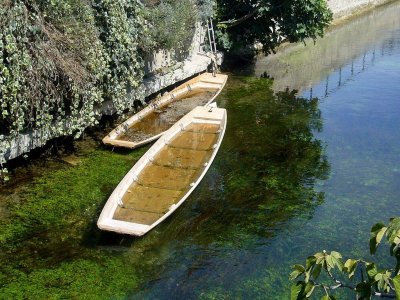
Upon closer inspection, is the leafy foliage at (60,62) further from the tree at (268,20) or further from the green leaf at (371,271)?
the green leaf at (371,271)

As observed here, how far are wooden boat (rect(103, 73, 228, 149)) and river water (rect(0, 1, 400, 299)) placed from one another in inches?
16.5

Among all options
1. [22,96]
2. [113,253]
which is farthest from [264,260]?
[22,96]

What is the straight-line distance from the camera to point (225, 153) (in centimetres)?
1164

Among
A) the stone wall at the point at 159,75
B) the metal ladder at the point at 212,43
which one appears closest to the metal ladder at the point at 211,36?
the metal ladder at the point at 212,43

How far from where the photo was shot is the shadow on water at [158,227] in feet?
24.0

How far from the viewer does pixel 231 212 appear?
9.13m

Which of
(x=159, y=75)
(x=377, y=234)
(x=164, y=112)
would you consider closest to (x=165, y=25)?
(x=159, y=75)

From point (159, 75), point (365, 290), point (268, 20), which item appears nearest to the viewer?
point (365, 290)

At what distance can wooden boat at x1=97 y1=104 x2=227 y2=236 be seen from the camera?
8.07 metres

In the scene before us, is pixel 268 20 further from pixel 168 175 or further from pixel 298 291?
pixel 298 291

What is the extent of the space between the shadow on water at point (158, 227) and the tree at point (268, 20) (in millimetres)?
5957

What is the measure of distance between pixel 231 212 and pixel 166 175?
1.52m

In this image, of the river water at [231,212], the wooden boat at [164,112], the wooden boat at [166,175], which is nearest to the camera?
the river water at [231,212]

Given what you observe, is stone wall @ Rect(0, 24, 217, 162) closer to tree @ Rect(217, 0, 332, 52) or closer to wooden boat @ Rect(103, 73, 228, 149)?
wooden boat @ Rect(103, 73, 228, 149)
